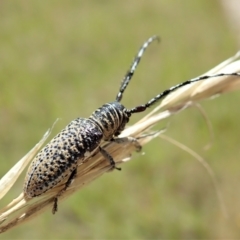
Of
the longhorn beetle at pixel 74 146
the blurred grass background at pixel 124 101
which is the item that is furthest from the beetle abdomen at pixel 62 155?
the blurred grass background at pixel 124 101

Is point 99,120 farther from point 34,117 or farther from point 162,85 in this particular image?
point 162,85

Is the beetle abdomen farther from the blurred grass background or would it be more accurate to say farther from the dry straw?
the blurred grass background

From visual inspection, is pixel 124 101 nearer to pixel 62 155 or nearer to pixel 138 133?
pixel 62 155

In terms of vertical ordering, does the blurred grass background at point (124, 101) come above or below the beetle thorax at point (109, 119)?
below

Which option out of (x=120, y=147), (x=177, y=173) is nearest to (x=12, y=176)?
(x=120, y=147)

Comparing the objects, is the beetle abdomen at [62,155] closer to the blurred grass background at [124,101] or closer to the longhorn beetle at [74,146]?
the longhorn beetle at [74,146]

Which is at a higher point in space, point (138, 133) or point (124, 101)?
point (138, 133)

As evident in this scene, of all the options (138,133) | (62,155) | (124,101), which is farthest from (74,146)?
(124,101)
